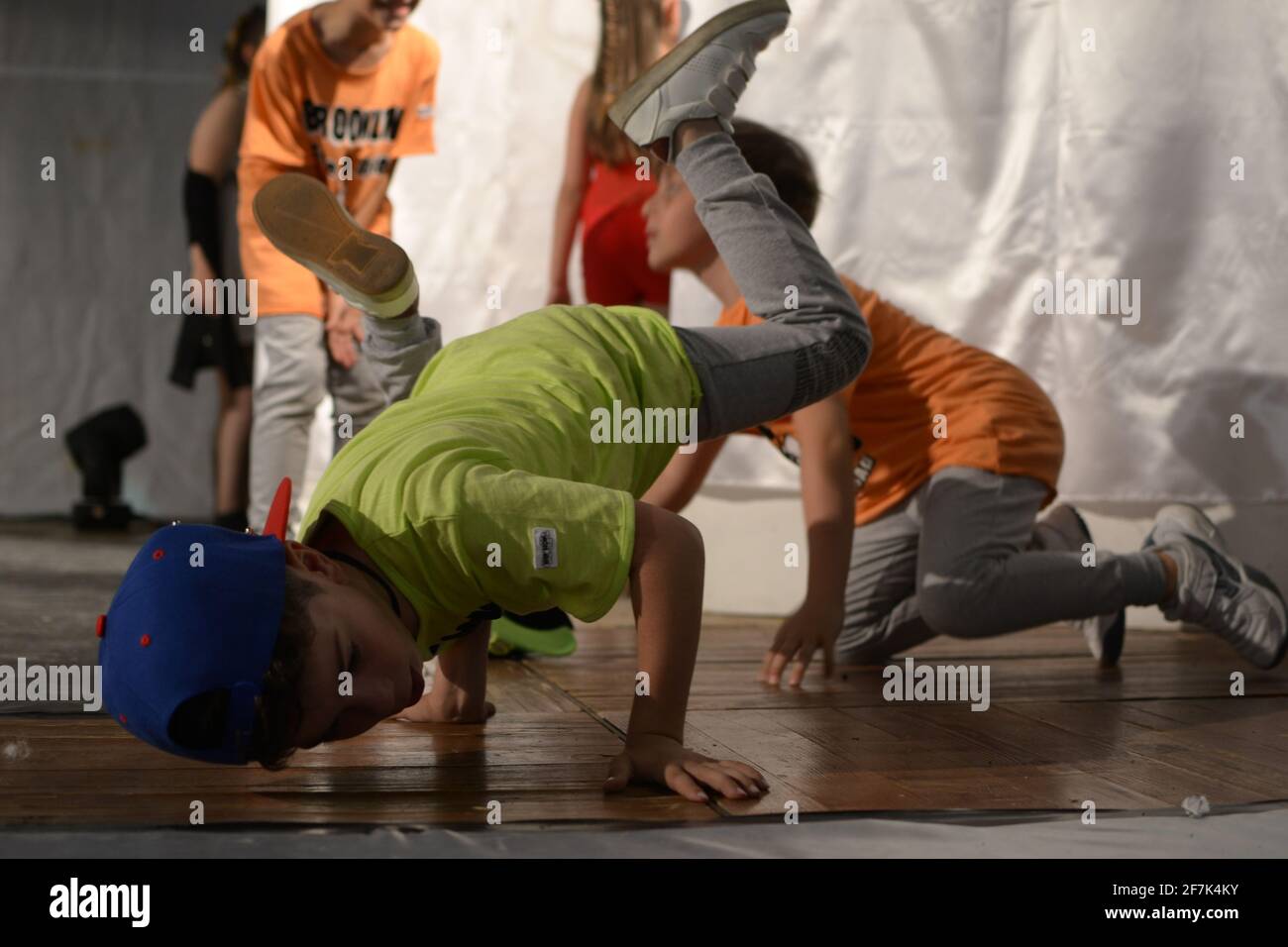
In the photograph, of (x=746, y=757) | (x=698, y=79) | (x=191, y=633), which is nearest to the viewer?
(x=191, y=633)

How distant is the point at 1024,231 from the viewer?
96.7 inches

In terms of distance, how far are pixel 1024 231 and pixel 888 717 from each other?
1.22 meters

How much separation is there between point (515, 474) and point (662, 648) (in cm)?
19

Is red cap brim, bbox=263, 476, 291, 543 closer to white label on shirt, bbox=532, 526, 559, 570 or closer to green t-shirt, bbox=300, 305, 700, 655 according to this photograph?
green t-shirt, bbox=300, 305, 700, 655

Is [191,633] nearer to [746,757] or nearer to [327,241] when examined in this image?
[746,757]

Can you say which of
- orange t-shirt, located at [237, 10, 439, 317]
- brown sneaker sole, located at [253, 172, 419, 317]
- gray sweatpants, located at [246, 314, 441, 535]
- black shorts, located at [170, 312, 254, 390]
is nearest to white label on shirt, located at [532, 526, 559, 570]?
brown sneaker sole, located at [253, 172, 419, 317]

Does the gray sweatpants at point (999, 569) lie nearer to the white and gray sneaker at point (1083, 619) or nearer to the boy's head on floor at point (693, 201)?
the white and gray sneaker at point (1083, 619)

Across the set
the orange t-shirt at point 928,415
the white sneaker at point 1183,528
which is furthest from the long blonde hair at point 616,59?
the white sneaker at point 1183,528

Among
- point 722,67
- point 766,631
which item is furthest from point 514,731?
point 766,631

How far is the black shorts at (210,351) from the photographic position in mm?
3730

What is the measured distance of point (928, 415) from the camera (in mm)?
1926

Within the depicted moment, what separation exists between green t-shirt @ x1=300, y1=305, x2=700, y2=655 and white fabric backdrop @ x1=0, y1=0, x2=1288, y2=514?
1.14m

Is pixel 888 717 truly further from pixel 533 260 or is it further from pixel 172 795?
pixel 533 260

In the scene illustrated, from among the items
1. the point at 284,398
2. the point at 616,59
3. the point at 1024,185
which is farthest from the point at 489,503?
the point at 616,59
